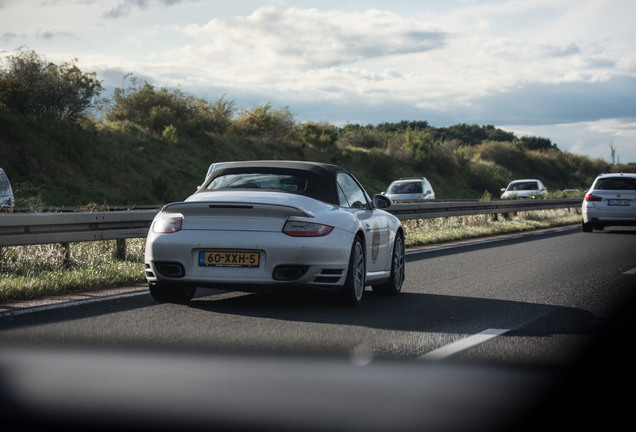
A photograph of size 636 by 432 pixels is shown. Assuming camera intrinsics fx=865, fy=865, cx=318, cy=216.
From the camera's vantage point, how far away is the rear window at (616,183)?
23203mm

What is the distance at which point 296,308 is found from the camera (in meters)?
8.52

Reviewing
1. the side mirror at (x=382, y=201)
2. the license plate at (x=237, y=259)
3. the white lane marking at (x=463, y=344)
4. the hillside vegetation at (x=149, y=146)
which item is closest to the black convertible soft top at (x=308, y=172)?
the side mirror at (x=382, y=201)

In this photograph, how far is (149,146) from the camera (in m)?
43.0

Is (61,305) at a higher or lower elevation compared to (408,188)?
lower

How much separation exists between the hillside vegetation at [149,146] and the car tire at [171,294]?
7551 millimetres

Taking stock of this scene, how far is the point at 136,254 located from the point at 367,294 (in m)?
4.06

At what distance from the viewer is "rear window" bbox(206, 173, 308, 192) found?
8758 millimetres

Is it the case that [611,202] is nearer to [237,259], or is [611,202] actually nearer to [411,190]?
[411,190]

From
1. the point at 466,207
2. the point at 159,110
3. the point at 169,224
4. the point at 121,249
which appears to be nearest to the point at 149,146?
the point at 159,110

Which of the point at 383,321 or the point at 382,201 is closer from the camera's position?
the point at 383,321

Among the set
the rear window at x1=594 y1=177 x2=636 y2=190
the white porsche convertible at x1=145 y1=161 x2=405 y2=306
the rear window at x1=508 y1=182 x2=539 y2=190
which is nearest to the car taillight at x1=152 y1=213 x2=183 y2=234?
the white porsche convertible at x1=145 y1=161 x2=405 y2=306

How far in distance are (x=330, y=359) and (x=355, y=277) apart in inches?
99.8

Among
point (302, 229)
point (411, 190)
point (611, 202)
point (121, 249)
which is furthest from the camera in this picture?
point (411, 190)

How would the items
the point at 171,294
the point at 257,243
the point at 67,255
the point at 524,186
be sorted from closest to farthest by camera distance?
the point at 257,243, the point at 171,294, the point at 67,255, the point at 524,186
